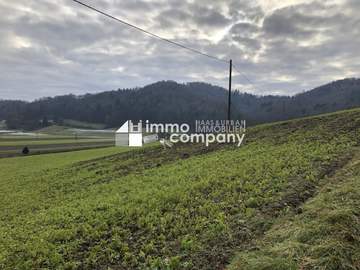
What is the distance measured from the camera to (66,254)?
22.0 feet

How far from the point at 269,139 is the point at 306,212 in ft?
46.0

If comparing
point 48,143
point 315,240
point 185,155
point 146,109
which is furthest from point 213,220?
point 146,109

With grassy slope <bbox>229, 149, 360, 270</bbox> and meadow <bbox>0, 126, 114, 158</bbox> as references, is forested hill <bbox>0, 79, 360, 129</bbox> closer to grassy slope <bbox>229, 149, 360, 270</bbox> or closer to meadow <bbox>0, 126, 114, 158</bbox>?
meadow <bbox>0, 126, 114, 158</bbox>

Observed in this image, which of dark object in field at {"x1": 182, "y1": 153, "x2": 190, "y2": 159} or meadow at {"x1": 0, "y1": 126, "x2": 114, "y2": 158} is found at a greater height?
dark object in field at {"x1": 182, "y1": 153, "x2": 190, "y2": 159}

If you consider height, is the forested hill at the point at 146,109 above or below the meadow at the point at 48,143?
above

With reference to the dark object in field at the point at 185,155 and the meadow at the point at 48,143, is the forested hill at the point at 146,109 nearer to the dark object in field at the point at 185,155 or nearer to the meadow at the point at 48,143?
the meadow at the point at 48,143

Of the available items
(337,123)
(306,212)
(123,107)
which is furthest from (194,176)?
(123,107)

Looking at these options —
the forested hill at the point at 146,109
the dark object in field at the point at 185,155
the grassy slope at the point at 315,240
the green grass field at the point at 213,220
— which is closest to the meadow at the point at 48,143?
the forested hill at the point at 146,109

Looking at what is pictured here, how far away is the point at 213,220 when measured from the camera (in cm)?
746

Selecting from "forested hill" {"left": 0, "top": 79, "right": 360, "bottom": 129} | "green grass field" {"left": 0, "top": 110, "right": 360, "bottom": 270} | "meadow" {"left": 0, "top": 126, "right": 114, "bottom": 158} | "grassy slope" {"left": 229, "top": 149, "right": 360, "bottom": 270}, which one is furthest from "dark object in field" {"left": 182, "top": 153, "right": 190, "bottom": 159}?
"forested hill" {"left": 0, "top": 79, "right": 360, "bottom": 129}

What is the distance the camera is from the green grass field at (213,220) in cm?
520

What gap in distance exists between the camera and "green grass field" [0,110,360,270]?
5203mm

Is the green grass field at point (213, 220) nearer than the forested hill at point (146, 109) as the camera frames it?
Yes

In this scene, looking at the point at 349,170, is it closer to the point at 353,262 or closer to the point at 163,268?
the point at 353,262
